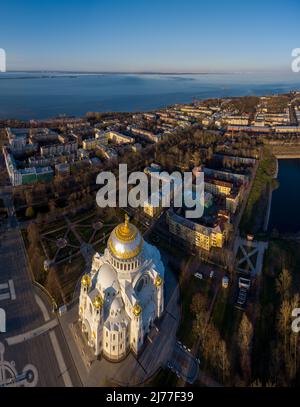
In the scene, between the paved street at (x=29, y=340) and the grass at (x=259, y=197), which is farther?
the grass at (x=259, y=197)

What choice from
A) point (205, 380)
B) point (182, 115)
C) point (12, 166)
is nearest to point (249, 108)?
point (182, 115)

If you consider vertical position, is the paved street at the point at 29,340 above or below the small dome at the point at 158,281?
below

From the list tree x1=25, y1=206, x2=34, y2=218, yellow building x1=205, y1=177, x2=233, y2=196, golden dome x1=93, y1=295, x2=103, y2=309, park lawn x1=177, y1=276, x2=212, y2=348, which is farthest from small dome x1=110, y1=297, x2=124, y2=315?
yellow building x1=205, y1=177, x2=233, y2=196

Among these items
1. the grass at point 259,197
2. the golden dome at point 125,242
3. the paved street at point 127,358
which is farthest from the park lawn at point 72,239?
the grass at point 259,197

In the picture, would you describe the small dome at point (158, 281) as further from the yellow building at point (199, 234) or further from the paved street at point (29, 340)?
the yellow building at point (199, 234)
